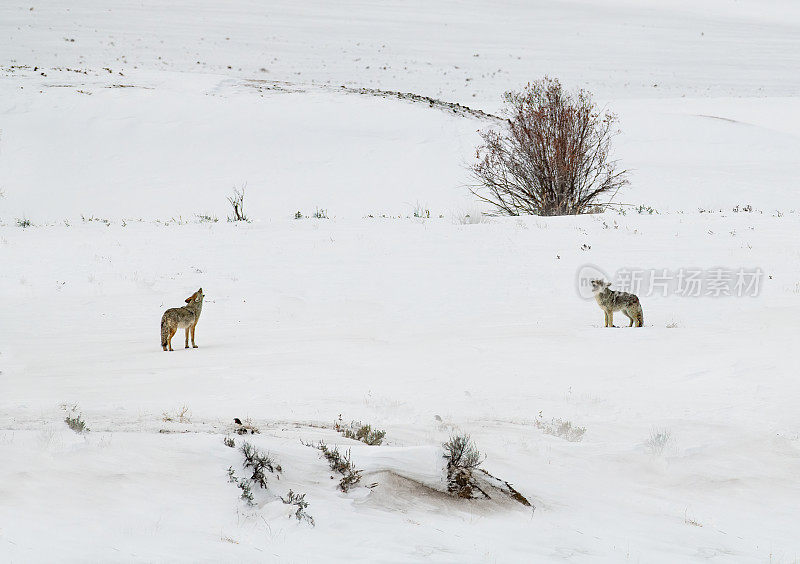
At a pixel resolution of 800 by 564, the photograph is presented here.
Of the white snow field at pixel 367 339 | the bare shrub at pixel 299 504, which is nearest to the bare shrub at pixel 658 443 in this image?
the white snow field at pixel 367 339

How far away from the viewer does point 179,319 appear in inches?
345

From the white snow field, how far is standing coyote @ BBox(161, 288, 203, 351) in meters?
0.20

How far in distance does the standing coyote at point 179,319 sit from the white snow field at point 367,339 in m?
0.20

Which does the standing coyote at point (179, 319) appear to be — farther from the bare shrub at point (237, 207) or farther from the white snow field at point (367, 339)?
the bare shrub at point (237, 207)

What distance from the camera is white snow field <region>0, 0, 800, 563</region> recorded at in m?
4.12

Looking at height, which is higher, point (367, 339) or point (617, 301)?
point (617, 301)

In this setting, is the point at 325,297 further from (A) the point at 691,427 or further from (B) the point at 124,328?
(A) the point at 691,427

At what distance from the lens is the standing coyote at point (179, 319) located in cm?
868

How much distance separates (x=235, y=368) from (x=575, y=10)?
67484 millimetres

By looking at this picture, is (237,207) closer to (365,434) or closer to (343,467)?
(365,434)

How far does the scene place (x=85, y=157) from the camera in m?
26.5

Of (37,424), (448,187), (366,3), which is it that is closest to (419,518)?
(37,424)

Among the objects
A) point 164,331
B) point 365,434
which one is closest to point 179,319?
point 164,331

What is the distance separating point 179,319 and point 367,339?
7.38 feet
